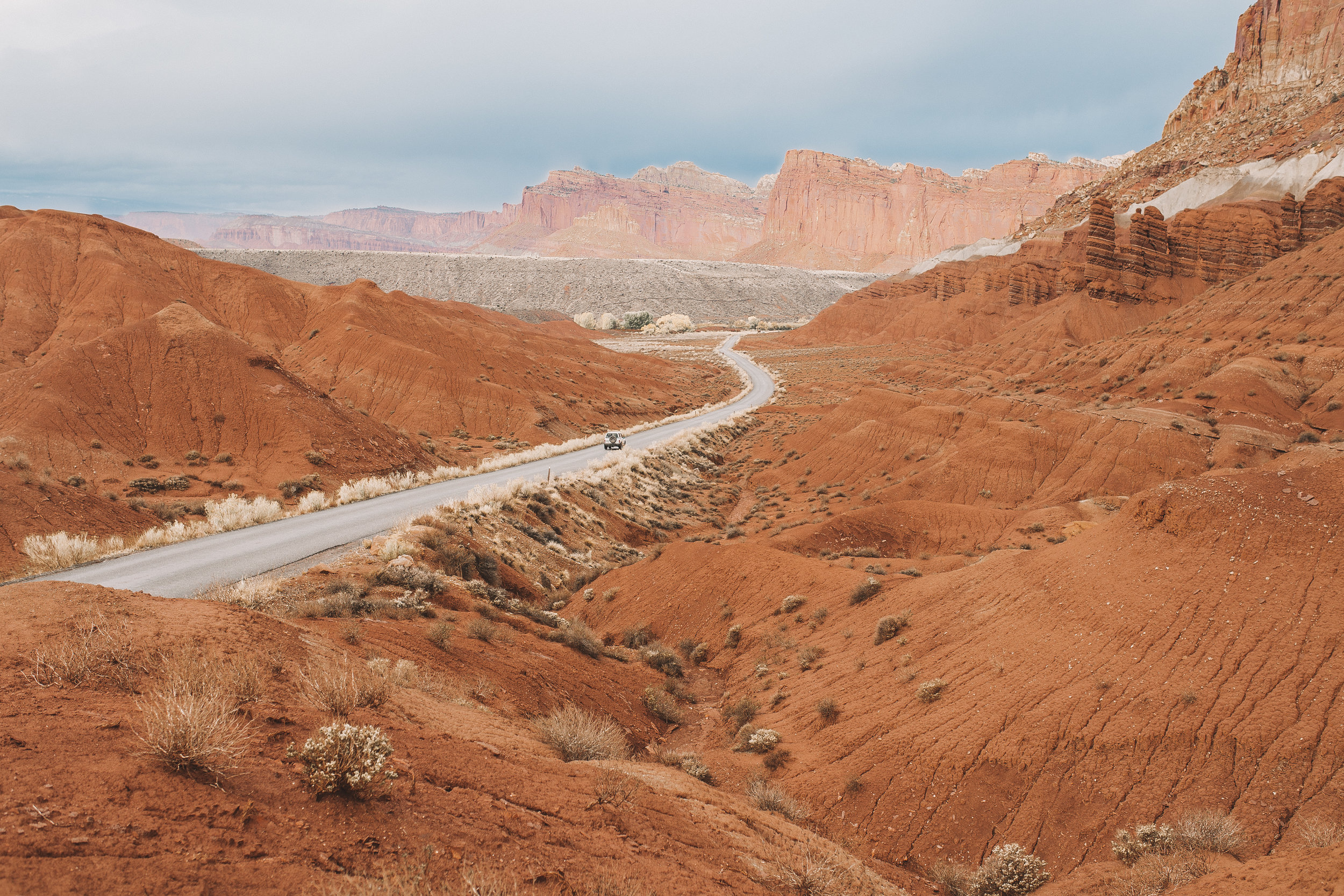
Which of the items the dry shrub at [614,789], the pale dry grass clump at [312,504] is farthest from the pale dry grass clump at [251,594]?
the pale dry grass clump at [312,504]

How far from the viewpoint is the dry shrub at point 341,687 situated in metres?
6.70

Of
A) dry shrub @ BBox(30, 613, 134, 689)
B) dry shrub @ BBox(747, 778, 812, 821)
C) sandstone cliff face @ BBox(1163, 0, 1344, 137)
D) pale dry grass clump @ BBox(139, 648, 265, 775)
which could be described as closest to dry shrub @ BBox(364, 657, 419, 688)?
pale dry grass clump @ BBox(139, 648, 265, 775)

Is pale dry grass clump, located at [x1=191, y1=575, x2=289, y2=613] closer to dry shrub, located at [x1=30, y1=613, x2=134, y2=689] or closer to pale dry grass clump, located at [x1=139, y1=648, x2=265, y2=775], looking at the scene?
dry shrub, located at [x1=30, y1=613, x2=134, y2=689]

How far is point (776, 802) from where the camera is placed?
920cm

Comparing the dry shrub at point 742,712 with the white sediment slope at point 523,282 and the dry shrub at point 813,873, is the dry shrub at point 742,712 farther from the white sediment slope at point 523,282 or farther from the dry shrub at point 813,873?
the white sediment slope at point 523,282

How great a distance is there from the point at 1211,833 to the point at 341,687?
9520mm

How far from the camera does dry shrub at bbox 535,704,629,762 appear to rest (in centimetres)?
825

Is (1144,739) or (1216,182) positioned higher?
(1216,182)

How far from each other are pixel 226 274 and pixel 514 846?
61.4 metres

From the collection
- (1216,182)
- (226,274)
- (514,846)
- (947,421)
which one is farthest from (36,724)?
(1216,182)

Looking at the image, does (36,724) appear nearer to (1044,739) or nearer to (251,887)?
(251,887)

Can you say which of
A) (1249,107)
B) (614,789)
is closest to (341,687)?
(614,789)

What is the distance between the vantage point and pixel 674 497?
110ft

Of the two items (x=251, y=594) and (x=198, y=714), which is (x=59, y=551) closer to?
(x=251, y=594)
